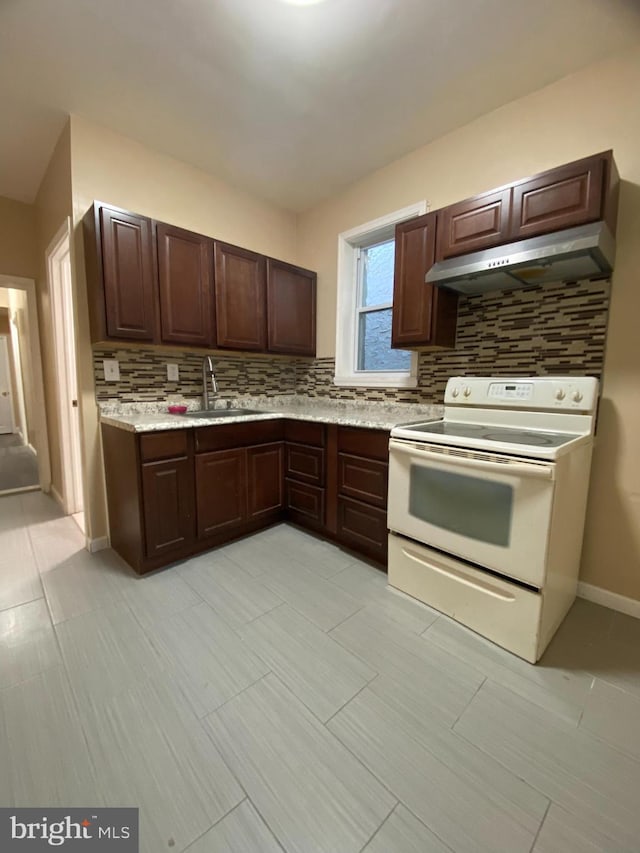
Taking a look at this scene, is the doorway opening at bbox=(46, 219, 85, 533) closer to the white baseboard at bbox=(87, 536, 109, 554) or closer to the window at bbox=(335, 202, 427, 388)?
the white baseboard at bbox=(87, 536, 109, 554)

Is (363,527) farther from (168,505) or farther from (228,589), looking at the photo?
(168,505)

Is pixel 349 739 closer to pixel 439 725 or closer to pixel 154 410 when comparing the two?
pixel 439 725

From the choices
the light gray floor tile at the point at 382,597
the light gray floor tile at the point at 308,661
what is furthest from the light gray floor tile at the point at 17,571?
the light gray floor tile at the point at 382,597

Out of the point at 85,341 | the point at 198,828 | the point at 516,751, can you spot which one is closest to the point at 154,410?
the point at 85,341

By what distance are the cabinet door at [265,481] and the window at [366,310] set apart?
89 cm

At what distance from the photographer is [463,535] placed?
1.57m

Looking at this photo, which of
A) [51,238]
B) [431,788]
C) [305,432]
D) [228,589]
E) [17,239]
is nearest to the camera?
[431,788]

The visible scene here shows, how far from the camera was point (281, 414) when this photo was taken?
2545 millimetres

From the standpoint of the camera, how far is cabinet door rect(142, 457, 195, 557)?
195cm

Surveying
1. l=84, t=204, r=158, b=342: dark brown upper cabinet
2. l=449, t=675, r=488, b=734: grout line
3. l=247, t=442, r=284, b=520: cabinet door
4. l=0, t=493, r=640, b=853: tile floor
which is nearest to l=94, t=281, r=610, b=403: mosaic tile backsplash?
l=84, t=204, r=158, b=342: dark brown upper cabinet

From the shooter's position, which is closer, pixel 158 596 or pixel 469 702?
pixel 469 702

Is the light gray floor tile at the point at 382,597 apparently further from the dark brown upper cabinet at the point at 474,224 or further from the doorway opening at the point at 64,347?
the doorway opening at the point at 64,347

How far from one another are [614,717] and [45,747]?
6.07 ft

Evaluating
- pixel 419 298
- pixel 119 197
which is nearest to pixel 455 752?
pixel 419 298
